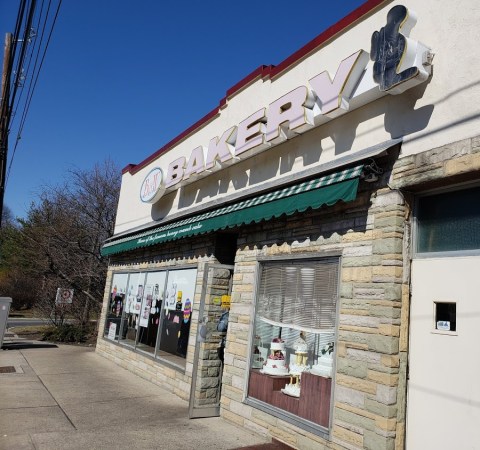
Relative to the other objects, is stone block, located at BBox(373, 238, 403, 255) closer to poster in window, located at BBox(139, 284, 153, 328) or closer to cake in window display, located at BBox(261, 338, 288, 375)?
cake in window display, located at BBox(261, 338, 288, 375)

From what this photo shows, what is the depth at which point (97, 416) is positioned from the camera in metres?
6.12

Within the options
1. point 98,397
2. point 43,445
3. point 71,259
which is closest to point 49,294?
point 71,259

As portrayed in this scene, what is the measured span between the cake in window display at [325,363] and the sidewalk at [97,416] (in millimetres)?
1212

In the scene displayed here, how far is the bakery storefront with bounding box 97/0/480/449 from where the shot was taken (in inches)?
165

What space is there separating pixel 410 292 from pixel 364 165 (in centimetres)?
140

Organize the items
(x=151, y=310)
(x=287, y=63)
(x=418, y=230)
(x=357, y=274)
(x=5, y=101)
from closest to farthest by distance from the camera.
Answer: (x=418, y=230), (x=357, y=274), (x=287, y=63), (x=151, y=310), (x=5, y=101)

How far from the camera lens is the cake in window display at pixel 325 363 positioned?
4.98 metres

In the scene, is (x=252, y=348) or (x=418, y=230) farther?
(x=252, y=348)

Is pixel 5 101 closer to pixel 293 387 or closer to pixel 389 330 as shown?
pixel 293 387

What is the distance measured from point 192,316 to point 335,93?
15.5 feet

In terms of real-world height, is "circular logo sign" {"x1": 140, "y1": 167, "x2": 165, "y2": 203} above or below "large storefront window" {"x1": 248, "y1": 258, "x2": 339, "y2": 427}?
above

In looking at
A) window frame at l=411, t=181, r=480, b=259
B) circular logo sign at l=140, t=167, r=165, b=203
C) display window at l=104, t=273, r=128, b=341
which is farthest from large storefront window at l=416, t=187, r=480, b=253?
display window at l=104, t=273, r=128, b=341

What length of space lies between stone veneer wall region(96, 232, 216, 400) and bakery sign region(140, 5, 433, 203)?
156cm

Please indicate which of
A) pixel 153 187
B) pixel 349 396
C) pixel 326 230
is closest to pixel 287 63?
pixel 326 230
